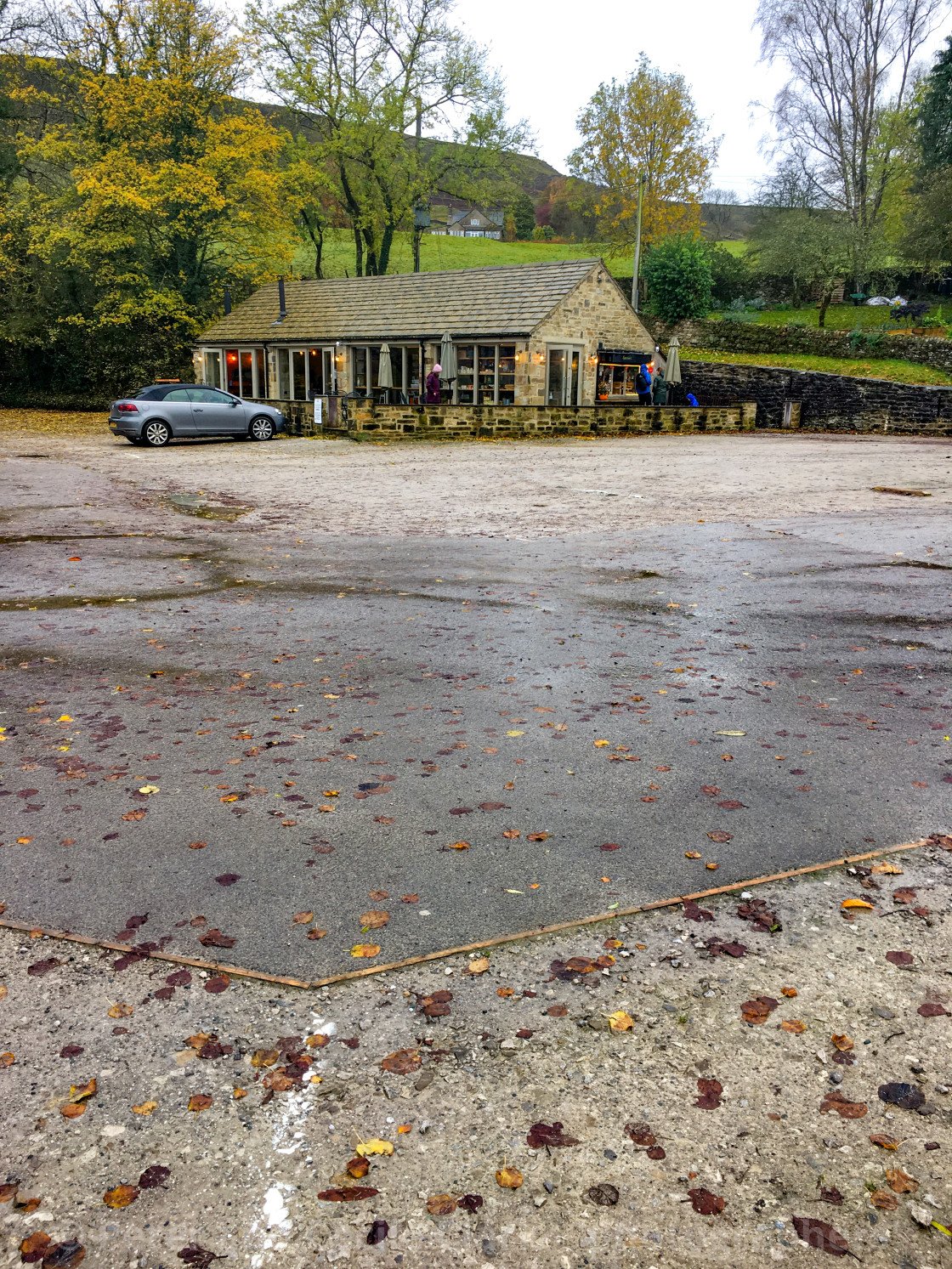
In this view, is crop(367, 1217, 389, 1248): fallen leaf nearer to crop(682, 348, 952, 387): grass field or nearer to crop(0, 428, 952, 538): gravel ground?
crop(0, 428, 952, 538): gravel ground

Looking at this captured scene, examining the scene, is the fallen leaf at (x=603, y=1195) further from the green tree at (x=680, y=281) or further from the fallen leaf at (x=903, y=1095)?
the green tree at (x=680, y=281)

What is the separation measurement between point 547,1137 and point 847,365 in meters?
39.5

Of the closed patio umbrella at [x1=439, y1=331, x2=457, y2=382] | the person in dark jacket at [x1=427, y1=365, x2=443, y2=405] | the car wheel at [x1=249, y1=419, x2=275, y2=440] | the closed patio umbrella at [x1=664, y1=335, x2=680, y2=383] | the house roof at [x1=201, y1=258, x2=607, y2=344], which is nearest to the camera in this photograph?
the car wheel at [x1=249, y1=419, x2=275, y2=440]

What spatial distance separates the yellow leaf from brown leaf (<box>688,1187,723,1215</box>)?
2.43 ft

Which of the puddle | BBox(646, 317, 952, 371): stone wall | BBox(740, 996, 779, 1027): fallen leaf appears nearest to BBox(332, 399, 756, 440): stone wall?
BBox(646, 317, 952, 371): stone wall

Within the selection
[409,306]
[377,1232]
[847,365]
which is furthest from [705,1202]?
[847,365]

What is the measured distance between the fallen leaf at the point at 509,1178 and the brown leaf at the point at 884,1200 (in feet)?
2.74

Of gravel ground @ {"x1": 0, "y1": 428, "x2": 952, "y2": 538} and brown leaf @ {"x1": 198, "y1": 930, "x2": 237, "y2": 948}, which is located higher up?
gravel ground @ {"x1": 0, "y1": 428, "x2": 952, "y2": 538}

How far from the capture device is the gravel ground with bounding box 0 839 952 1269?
7.09ft

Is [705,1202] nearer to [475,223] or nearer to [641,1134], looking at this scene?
[641,1134]

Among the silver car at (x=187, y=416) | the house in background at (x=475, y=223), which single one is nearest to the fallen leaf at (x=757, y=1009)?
the silver car at (x=187, y=416)

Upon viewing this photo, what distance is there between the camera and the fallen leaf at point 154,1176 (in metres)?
2.27

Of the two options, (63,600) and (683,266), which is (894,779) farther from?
(683,266)

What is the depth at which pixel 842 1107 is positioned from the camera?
252 cm
